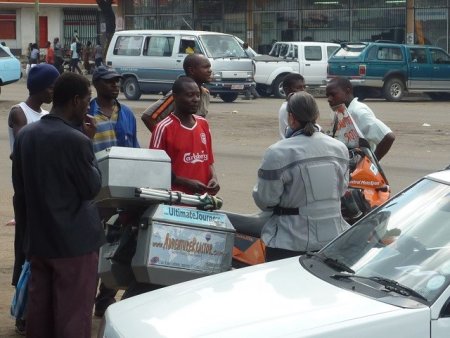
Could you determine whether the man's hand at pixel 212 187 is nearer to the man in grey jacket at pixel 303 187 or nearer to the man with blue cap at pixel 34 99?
the man in grey jacket at pixel 303 187

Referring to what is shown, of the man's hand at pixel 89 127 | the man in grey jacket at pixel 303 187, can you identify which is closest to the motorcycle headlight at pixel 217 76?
the man's hand at pixel 89 127

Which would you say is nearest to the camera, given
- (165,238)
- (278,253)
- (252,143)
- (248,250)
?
(165,238)

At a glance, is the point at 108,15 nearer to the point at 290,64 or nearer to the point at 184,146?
the point at 290,64

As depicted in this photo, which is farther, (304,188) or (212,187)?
(212,187)

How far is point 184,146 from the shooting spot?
698cm

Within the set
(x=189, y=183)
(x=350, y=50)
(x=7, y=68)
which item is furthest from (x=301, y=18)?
(x=189, y=183)

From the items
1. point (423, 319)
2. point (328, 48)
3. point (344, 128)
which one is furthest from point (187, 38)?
point (423, 319)

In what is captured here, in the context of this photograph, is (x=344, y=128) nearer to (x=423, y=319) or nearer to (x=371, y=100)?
(x=423, y=319)

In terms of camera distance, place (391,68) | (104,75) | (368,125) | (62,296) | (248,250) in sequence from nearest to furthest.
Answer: (62,296) < (248,250) < (104,75) < (368,125) < (391,68)

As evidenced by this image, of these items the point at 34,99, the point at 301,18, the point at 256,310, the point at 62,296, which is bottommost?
the point at 62,296

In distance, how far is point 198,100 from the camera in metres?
7.18

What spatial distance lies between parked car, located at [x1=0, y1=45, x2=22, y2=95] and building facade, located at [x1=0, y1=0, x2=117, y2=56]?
30430 mm

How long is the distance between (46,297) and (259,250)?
1649 mm

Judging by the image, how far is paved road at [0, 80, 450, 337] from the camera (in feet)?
39.8
